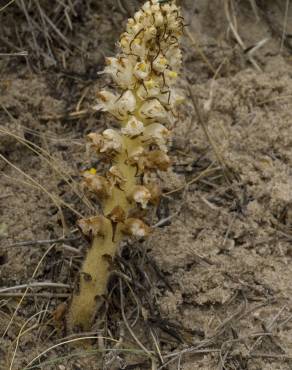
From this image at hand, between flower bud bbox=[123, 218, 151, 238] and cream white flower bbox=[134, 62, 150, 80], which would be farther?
flower bud bbox=[123, 218, 151, 238]

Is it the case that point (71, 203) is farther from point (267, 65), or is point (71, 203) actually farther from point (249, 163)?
point (267, 65)

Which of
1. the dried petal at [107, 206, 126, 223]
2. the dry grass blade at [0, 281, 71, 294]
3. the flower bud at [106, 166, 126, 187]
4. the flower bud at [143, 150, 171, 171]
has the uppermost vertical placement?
the flower bud at [143, 150, 171, 171]

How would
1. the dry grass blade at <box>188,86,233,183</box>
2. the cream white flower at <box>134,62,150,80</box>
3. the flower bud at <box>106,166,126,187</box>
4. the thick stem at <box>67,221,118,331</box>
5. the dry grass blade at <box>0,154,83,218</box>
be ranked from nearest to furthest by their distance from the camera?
the cream white flower at <box>134,62,150,80</box>
the flower bud at <box>106,166,126,187</box>
the thick stem at <box>67,221,118,331</box>
the dry grass blade at <box>0,154,83,218</box>
the dry grass blade at <box>188,86,233,183</box>

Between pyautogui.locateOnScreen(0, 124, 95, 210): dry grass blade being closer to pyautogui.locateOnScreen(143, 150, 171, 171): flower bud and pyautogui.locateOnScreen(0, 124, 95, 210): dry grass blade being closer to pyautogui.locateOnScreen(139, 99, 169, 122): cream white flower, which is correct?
pyautogui.locateOnScreen(143, 150, 171, 171): flower bud

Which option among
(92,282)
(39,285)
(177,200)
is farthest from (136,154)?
(177,200)

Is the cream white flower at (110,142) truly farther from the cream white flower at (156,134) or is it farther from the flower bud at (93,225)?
the flower bud at (93,225)

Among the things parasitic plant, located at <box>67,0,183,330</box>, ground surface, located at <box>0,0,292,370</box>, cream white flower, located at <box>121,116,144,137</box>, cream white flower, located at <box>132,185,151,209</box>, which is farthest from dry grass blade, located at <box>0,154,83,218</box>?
cream white flower, located at <box>121,116,144,137</box>

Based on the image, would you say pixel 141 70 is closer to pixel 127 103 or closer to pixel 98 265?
pixel 127 103

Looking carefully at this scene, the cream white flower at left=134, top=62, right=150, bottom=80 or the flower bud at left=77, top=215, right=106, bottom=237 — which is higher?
the cream white flower at left=134, top=62, right=150, bottom=80
